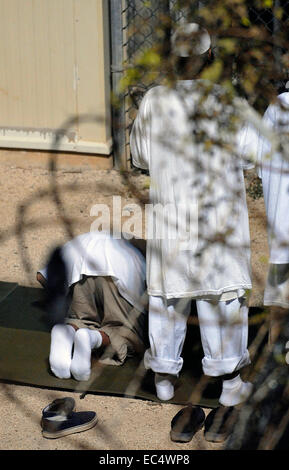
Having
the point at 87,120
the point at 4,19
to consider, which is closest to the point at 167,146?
the point at 87,120

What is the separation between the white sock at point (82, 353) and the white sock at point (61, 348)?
0.13 feet

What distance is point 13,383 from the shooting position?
4828mm

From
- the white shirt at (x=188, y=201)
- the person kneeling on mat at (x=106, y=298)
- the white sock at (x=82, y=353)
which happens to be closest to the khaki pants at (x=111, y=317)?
the person kneeling on mat at (x=106, y=298)

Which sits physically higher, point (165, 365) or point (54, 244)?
point (54, 244)

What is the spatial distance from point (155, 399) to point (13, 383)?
900mm

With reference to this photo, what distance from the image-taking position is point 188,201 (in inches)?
160

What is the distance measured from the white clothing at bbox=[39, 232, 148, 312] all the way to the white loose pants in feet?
1.65

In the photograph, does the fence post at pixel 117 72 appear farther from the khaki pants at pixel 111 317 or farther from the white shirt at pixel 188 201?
the white shirt at pixel 188 201

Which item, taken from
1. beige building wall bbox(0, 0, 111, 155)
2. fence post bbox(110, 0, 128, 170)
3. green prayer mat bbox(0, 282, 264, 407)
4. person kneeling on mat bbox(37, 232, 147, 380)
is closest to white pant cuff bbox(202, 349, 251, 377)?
green prayer mat bbox(0, 282, 264, 407)

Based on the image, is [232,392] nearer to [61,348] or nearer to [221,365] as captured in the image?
[221,365]

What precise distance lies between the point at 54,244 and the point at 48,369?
1.97 meters


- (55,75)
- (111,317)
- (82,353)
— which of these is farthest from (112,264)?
(55,75)

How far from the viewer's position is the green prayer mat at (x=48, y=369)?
15.2ft

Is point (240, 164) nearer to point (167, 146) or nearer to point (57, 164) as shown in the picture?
point (167, 146)
